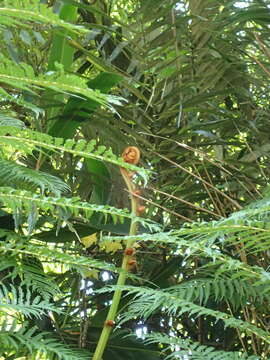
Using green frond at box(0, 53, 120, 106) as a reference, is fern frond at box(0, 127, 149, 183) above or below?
below

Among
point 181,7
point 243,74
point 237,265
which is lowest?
point 237,265

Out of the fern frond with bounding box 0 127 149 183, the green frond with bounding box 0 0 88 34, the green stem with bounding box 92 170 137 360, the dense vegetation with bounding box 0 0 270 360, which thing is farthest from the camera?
the dense vegetation with bounding box 0 0 270 360

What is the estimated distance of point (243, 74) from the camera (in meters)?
1.37

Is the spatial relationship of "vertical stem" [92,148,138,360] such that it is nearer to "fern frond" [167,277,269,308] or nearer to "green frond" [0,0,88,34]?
"fern frond" [167,277,269,308]

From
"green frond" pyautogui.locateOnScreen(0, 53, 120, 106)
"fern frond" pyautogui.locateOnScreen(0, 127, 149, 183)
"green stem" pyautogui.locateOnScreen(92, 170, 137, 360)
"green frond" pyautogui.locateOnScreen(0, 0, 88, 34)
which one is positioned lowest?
"green stem" pyautogui.locateOnScreen(92, 170, 137, 360)

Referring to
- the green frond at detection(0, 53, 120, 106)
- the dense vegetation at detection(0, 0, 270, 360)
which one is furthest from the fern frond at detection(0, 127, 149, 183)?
A: the dense vegetation at detection(0, 0, 270, 360)

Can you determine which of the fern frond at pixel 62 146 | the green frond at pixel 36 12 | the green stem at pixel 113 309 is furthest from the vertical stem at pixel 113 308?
the green frond at pixel 36 12

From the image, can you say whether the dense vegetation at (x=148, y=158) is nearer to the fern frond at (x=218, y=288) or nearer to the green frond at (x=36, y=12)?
the fern frond at (x=218, y=288)

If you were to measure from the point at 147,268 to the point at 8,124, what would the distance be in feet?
2.50

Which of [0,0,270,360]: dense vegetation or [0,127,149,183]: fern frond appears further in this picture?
[0,0,270,360]: dense vegetation

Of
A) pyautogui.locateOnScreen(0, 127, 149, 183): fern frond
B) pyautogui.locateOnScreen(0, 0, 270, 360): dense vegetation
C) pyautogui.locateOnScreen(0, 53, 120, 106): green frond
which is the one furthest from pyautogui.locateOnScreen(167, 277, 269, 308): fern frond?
pyautogui.locateOnScreen(0, 53, 120, 106): green frond

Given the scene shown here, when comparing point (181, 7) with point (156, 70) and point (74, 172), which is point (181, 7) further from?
point (74, 172)

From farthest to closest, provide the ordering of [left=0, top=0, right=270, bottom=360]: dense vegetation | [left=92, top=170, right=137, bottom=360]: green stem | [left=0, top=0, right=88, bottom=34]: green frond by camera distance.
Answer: [left=0, top=0, right=270, bottom=360]: dense vegetation → [left=92, top=170, right=137, bottom=360]: green stem → [left=0, top=0, right=88, bottom=34]: green frond

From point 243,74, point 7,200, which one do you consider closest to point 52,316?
point 7,200
